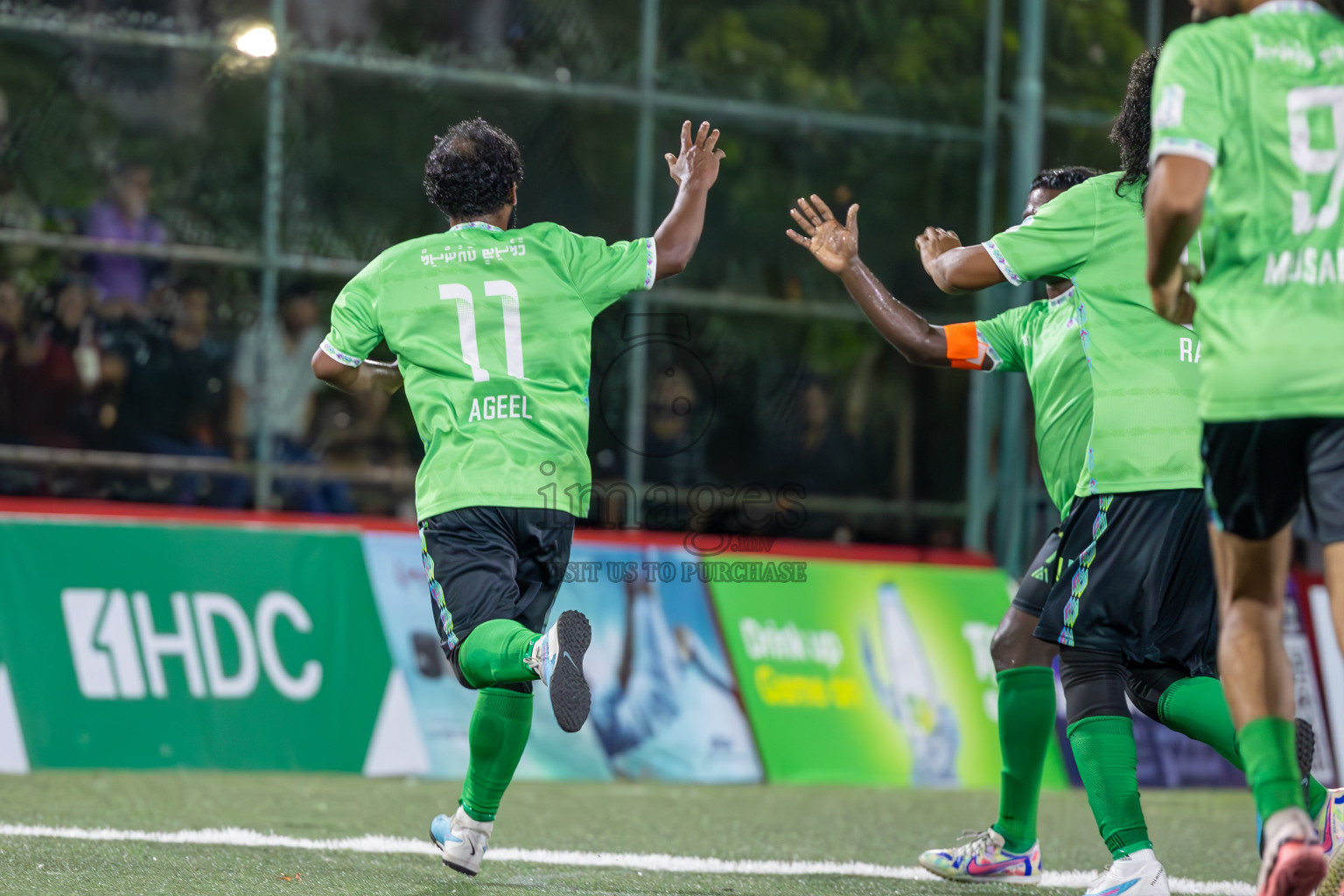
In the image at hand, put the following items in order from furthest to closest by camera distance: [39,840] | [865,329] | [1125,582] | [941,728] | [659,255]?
[865,329] < [941,728] < [39,840] < [659,255] < [1125,582]

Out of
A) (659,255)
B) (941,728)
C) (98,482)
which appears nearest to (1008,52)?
(941,728)

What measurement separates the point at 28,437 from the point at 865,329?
6191mm

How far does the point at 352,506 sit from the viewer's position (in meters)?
11.2

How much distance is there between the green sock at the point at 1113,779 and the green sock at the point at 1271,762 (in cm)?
103

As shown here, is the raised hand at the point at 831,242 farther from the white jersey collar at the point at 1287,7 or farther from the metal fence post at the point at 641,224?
the metal fence post at the point at 641,224

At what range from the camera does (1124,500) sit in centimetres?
440

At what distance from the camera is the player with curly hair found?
4.56 m

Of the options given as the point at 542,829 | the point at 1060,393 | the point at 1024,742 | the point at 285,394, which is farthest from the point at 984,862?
the point at 285,394

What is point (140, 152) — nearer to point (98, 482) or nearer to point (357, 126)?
point (357, 126)

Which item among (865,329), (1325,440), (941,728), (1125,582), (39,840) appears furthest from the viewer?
(865,329)

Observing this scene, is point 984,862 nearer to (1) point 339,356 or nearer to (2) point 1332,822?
(2) point 1332,822

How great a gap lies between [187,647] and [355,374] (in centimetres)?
379

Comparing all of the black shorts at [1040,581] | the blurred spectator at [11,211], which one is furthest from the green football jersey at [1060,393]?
the blurred spectator at [11,211]

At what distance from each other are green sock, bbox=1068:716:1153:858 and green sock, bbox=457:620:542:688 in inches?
60.9
